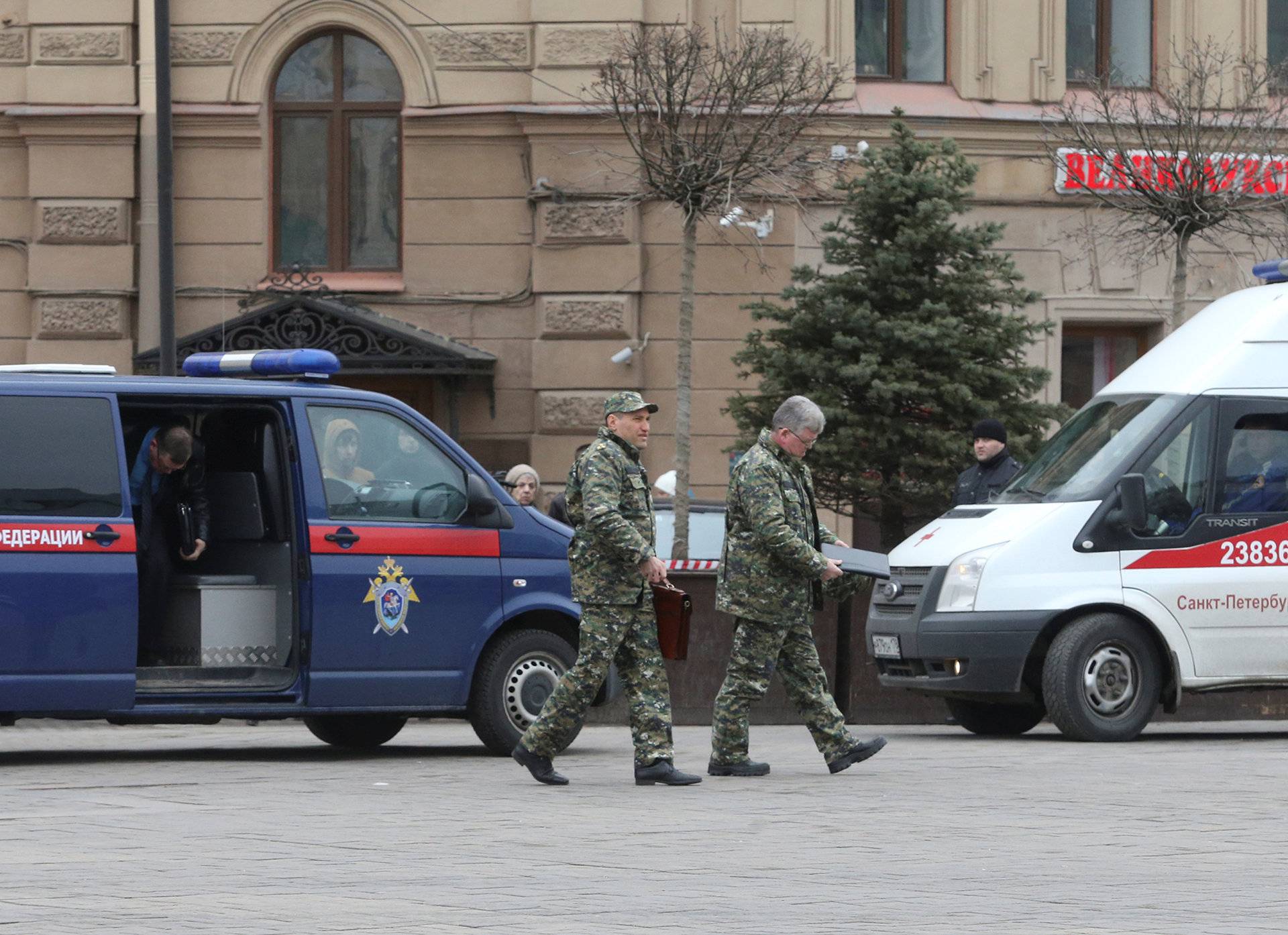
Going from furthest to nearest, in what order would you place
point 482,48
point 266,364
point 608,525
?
point 482,48, point 266,364, point 608,525

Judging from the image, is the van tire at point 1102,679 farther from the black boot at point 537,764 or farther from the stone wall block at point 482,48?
the stone wall block at point 482,48

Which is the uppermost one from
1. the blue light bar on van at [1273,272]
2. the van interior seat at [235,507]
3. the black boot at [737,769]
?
the blue light bar on van at [1273,272]

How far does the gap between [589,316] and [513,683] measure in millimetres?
10021

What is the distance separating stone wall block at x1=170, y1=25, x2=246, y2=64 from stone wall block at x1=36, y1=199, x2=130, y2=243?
1.51m

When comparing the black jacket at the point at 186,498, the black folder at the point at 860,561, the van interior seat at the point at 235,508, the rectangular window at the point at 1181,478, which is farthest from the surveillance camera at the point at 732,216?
the black folder at the point at 860,561

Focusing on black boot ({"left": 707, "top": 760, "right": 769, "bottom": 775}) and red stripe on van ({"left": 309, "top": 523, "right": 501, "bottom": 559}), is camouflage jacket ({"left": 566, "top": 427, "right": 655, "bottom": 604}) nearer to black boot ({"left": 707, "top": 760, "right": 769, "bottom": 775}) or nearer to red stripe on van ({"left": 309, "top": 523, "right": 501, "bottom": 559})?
black boot ({"left": 707, "top": 760, "right": 769, "bottom": 775})

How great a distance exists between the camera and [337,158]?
902 inches

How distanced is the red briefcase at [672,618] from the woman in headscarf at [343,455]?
2139mm

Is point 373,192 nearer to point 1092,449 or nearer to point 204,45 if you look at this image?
point 204,45

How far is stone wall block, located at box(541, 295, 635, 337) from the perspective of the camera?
71.8 feet

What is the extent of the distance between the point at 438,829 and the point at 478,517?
3.49 meters

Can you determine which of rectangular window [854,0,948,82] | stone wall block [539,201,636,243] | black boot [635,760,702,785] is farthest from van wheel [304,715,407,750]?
rectangular window [854,0,948,82]

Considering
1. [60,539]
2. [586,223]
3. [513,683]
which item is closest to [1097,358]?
[586,223]

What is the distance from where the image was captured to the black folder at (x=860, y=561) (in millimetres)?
10875
